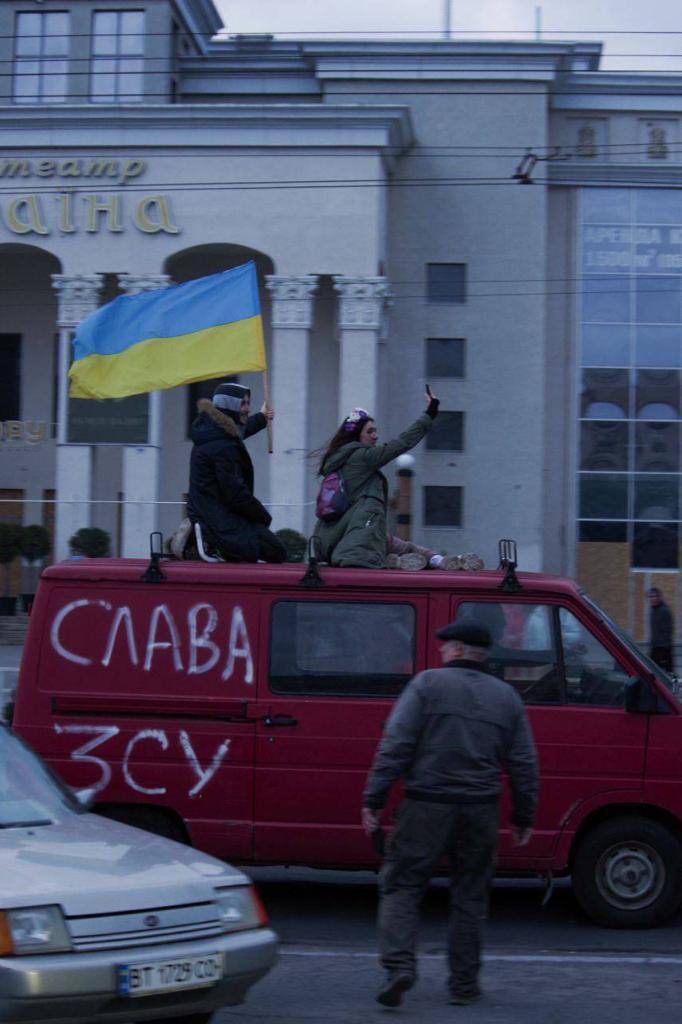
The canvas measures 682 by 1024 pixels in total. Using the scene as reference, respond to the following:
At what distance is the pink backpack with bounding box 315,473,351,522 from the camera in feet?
27.9

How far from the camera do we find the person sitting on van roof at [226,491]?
8234 mm

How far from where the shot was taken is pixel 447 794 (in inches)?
228

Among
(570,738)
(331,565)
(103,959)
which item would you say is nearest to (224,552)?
(331,565)

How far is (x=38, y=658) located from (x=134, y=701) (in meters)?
0.60

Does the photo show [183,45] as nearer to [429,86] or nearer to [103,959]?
[429,86]

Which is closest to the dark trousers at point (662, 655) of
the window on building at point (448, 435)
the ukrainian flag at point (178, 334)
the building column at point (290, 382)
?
the building column at point (290, 382)

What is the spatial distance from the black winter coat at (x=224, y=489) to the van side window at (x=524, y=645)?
1.50 meters

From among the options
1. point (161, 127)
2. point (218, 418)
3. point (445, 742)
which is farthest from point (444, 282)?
point (445, 742)

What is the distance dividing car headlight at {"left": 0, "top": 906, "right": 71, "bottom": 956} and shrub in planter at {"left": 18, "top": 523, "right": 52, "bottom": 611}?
2209 cm

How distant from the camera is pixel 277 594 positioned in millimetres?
7629

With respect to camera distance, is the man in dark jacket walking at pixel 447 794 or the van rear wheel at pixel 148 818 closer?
the man in dark jacket walking at pixel 447 794

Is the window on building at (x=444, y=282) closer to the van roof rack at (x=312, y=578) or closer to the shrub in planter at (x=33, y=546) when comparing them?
the shrub in planter at (x=33, y=546)

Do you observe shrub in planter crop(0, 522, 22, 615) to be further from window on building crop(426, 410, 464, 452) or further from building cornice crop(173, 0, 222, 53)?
building cornice crop(173, 0, 222, 53)

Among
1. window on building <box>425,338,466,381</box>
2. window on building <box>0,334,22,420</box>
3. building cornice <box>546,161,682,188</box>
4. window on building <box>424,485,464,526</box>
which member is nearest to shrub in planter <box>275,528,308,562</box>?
window on building <box>424,485,464,526</box>
